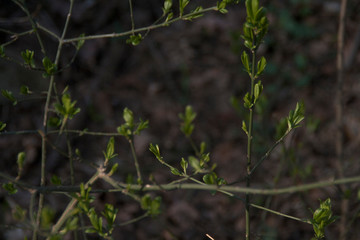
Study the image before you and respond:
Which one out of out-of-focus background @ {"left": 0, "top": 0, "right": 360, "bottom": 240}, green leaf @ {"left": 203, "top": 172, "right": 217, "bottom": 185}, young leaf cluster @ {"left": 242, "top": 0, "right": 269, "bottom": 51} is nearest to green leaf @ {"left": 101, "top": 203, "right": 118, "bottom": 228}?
green leaf @ {"left": 203, "top": 172, "right": 217, "bottom": 185}

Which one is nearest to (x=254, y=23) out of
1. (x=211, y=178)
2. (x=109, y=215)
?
(x=211, y=178)

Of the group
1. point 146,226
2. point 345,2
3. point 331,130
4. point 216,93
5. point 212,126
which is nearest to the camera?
point 345,2

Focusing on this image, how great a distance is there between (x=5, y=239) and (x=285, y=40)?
3230mm

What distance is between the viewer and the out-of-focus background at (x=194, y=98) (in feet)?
10.3

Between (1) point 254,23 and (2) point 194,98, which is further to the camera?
(2) point 194,98

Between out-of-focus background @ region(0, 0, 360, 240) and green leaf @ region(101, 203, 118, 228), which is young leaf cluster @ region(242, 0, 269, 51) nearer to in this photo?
green leaf @ region(101, 203, 118, 228)

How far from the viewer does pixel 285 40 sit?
4.27 m

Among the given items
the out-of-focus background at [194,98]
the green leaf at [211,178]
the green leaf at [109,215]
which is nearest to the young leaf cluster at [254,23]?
the green leaf at [211,178]

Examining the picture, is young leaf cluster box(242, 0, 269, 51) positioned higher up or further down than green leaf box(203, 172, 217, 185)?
higher up

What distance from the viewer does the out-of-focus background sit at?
10.3 feet

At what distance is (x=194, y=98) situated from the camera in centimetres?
400

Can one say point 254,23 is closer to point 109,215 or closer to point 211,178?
point 211,178

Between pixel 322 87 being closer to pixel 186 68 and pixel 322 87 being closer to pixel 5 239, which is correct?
pixel 186 68

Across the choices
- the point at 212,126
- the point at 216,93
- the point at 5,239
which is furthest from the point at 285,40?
the point at 5,239
